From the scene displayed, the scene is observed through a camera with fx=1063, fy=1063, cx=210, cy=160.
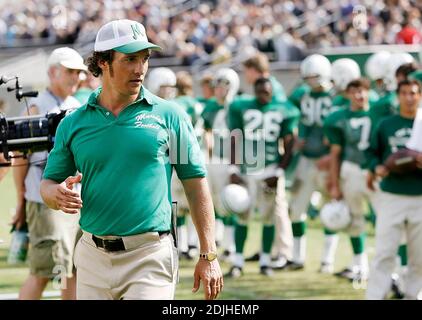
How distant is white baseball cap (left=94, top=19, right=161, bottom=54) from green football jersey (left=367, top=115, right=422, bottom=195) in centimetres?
339

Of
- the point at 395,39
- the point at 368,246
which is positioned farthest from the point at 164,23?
the point at 368,246

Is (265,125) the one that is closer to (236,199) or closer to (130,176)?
(236,199)

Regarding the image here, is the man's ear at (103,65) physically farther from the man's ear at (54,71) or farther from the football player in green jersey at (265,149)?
the football player in green jersey at (265,149)

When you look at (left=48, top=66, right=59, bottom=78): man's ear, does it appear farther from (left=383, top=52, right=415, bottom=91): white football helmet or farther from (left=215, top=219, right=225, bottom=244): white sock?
(left=215, top=219, right=225, bottom=244): white sock

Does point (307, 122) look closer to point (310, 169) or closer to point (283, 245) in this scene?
point (310, 169)

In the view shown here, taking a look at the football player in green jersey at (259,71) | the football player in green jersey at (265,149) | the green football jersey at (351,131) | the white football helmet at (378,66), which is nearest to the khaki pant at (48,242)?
the football player in green jersey at (265,149)

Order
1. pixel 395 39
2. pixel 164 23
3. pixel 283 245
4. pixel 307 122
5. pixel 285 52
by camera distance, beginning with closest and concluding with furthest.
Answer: pixel 283 245
pixel 307 122
pixel 395 39
pixel 285 52
pixel 164 23

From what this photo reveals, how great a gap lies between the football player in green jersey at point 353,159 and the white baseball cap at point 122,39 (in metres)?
5.16

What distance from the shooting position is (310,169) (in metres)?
11.4

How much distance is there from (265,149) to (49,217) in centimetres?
350

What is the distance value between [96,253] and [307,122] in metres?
6.50

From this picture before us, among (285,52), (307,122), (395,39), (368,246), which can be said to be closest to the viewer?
(307,122)
